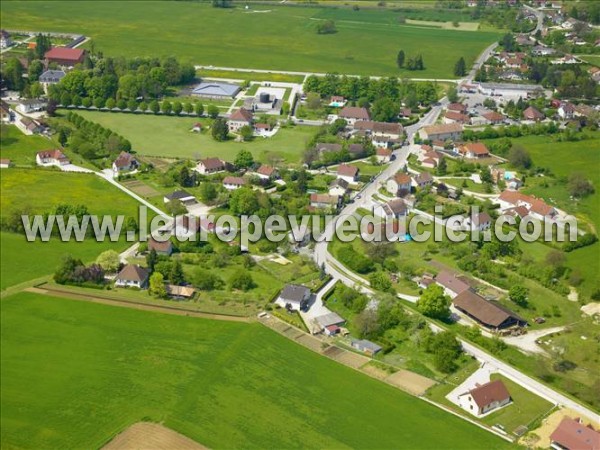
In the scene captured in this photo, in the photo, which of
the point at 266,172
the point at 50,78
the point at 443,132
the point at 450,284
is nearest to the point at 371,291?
the point at 450,284

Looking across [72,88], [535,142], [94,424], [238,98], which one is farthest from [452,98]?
[94,424]

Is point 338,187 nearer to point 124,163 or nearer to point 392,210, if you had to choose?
point 392,210

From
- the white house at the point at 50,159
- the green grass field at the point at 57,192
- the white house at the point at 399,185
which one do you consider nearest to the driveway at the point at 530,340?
the white house at the point at 399,185

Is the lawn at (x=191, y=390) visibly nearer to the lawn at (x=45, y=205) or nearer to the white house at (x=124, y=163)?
the lawn at (x=45, y=205)

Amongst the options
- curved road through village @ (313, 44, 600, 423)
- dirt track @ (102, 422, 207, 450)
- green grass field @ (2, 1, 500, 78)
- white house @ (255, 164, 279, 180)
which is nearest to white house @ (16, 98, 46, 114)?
green grass field @ (2, 1, 500, 78)

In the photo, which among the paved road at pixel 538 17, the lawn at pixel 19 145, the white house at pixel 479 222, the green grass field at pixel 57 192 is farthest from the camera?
the paved road at pixel 538 17
